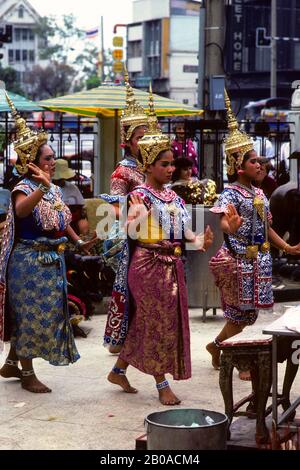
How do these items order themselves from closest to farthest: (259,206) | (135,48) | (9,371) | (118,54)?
(259,206)
(9,371)
(118,54)
(135,48)

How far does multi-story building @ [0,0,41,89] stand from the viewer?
108 metres

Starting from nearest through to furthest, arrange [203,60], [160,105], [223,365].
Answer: [223,365] < [160,105] < [203,60]

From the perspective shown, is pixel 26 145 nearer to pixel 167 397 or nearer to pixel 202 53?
pixel 167 397

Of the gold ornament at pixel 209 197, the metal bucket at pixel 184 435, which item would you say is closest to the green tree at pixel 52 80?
the gold ornament at pixel 209 197

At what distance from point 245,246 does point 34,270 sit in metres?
1.58

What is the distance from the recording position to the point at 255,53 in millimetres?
57188

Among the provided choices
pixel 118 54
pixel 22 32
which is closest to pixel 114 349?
pixel 118 54

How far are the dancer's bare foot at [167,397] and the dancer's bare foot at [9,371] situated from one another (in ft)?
3.88

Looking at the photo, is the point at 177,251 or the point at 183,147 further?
the point at 183,147

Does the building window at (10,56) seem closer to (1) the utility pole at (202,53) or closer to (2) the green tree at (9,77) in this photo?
(2) the green tree at (9,77)

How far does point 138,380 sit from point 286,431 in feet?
8.23

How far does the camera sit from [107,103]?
43.3 ft

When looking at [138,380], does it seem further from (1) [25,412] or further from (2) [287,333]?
(2) [287,333]
